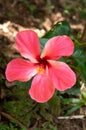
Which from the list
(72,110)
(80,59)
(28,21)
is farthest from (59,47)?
(28,21)

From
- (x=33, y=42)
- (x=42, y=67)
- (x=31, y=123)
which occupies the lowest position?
(x=31, y=123)

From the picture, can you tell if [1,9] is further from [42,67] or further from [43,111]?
[42,67]

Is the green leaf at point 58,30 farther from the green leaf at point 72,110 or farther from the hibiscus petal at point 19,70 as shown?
the green leaf at point 72,110

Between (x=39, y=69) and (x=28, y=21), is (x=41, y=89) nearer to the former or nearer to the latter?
(x=39, y=69)

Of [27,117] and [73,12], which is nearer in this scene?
[27,117]

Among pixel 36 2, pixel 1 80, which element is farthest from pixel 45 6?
pixel 1 80

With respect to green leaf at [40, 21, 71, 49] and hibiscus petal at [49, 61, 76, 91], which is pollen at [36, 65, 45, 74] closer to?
hibiscus petal at [49, 61, 76, 91]
